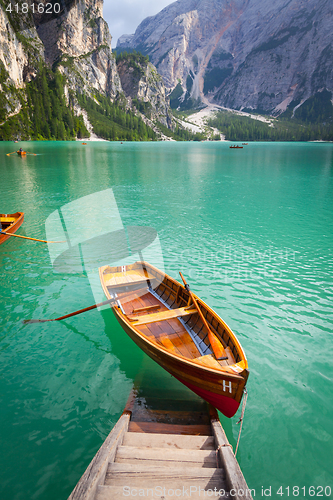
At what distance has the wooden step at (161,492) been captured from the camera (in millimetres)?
3884

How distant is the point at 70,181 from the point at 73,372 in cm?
3962

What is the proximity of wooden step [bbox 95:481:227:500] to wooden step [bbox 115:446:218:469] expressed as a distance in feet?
1.42

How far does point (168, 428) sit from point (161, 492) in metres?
1.76

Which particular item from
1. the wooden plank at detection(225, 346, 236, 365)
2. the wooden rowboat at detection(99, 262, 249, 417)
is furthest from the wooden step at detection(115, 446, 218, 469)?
the wooden plank at detection(225, 346, 236, 365)

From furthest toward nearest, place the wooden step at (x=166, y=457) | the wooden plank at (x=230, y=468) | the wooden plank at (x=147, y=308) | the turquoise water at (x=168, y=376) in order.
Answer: the wooden plank at (x=147, y=308), the turquoise water at (x=168, y=376), the wooden step at (x=166, y=457), the wooden plank at (x=230, y=468)

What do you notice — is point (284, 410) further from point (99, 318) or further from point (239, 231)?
point (239, 231)

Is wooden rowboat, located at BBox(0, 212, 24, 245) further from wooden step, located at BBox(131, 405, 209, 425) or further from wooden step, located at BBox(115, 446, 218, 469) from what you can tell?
wooden step, located at BBox(115, 446, 218, 469)

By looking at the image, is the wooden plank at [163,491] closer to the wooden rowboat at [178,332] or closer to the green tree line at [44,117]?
the wooden rowboat at [178,332]

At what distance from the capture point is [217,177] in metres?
49.8

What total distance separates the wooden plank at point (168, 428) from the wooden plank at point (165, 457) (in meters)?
0.84

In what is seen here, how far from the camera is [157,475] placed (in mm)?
4277

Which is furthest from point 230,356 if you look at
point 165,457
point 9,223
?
point 9,223

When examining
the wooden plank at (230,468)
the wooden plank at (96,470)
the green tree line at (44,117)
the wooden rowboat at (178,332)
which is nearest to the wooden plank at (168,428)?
the wooden plank at (230,468)

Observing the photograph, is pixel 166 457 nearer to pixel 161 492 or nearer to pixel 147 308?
pixel 161 492
